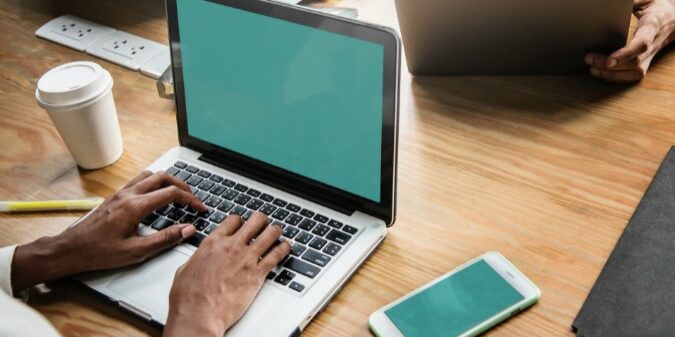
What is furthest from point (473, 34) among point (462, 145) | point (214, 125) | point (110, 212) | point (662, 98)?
point (110, 212)

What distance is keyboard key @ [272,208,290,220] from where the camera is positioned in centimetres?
91

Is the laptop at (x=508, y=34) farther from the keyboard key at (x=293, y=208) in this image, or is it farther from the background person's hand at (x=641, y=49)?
the keyboard key at (x=293, y=208)

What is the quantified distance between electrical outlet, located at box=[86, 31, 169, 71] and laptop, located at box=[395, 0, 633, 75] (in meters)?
0.47

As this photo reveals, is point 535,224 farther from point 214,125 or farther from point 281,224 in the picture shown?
point 214,125

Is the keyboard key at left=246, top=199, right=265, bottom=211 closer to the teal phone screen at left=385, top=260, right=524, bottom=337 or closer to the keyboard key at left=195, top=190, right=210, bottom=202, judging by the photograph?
the keyboard key at left=195, top=190, right=210, bottom=202

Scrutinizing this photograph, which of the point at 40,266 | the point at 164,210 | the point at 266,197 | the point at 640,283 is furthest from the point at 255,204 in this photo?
the point at 640,283

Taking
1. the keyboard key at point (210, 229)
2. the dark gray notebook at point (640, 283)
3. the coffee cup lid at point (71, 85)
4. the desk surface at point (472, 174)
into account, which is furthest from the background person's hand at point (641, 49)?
the coffee cup lid at point (71, 85)

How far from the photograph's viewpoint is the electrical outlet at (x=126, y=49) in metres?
1.28

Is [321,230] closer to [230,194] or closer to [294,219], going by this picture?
[294,219]

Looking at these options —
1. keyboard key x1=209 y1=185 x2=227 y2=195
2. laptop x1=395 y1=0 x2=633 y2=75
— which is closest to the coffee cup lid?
keyboard key x1=209 y1=185 x2=227 y2=195

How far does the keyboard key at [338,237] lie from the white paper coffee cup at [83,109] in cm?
39

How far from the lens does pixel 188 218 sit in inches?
36.4

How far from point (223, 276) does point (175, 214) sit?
0.53 feet

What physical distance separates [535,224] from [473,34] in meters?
0.36
